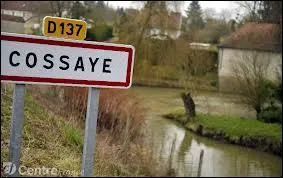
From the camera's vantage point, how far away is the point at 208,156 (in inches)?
652

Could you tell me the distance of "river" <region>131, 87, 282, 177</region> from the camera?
13930mm

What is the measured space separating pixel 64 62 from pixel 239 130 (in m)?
18.2

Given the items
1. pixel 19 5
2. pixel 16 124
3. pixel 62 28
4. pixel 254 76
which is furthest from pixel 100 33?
pixel 16 124

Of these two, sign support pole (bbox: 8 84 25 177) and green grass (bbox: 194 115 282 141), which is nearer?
sign support pole (bbox: 8 84 25 177)

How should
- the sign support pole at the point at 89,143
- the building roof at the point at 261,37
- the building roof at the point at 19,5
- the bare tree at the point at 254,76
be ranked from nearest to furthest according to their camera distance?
the sign support pole at the point at 89,143 < the building roof at the point at 19,5 < the building roof at the point at 261,37 < the bare tree at the point at 254,76

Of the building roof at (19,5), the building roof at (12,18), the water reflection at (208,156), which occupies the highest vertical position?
the building roof at (19,5)

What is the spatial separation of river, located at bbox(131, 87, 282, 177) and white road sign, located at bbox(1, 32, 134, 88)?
9.25 m

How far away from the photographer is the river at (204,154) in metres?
13.9

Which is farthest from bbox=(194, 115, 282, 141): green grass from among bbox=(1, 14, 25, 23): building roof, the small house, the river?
bbox=(1, 14, 25, 23): building roof

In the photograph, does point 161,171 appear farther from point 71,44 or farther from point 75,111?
point 71,44

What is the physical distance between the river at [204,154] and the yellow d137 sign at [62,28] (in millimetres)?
9332

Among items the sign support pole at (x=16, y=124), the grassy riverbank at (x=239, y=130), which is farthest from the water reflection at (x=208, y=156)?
the sign support pole at (x=16, y=124)

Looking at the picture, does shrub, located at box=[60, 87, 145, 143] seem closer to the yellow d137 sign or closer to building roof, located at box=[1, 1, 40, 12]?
the yellow d137 sign

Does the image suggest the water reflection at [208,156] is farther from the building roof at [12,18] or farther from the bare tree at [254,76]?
the building roof at [12,18]
